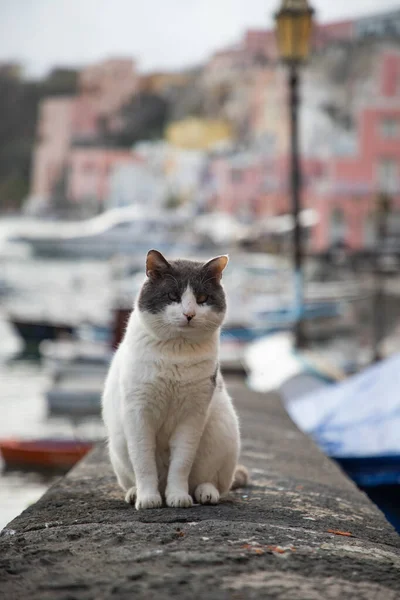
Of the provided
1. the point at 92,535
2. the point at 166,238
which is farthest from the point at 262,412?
the point at 166,238

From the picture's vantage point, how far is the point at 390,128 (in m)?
40.7

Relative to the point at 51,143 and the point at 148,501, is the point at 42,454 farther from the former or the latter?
the point at 51,143

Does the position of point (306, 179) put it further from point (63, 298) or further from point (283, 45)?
point (283, 45)

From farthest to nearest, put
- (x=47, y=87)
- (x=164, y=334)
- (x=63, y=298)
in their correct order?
(x=47, y=87) < (x=63, y=298) < (x=164, y=334)

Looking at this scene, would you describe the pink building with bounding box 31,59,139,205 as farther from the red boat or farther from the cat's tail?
the cat's tail

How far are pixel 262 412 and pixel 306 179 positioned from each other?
4171 cm

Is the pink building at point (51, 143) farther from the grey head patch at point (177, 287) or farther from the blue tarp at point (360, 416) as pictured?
the grey head patch at point (177, 287)

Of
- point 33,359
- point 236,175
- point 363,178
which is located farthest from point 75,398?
point 236,175

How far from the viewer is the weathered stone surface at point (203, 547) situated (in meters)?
2.16

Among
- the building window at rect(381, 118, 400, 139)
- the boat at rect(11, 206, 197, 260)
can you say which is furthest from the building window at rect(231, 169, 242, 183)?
the building window at rect(381, 118, 400, 139)

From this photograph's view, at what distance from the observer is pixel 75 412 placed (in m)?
13.8

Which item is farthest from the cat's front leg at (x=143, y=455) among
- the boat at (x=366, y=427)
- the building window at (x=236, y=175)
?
the building window at (x=236, y=175)

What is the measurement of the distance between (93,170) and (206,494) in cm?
5782

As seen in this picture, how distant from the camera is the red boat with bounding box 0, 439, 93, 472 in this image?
32.2ft
